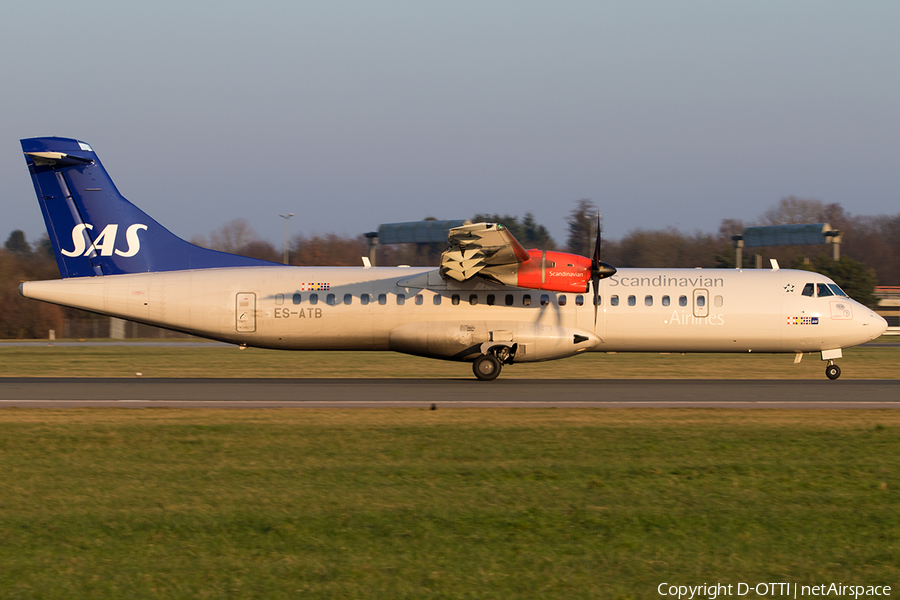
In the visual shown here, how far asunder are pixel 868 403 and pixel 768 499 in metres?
9.80

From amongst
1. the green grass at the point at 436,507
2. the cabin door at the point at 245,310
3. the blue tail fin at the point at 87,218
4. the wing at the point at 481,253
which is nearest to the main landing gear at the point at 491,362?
the wing at the point at 481,253

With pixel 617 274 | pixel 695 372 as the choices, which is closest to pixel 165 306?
pixel 617 274

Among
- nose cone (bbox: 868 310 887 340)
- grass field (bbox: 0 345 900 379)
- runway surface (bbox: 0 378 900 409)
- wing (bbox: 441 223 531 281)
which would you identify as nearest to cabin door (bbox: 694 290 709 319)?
runway surface (bbox: 0 378 900 409)

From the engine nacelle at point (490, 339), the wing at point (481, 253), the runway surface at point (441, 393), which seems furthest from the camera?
the engine nacelle at point (490, 339)

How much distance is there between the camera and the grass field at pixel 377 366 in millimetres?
24359

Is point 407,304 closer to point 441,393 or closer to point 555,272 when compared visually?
point 555,272

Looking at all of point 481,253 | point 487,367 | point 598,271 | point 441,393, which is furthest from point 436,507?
point 598,271

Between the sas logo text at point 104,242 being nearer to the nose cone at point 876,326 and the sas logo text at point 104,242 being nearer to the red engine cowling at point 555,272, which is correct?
the red engine cowling at point 555,272

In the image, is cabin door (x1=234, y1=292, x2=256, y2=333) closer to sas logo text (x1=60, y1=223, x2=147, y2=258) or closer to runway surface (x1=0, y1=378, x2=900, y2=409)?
runway surface (x1=0, y1=378, x2=900, y2=409)

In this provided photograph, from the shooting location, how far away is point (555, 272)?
20734 millimetres

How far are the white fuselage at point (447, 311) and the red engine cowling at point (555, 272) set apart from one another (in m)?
1.06

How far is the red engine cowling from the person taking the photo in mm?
20688

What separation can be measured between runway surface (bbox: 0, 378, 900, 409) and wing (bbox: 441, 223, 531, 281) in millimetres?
3039

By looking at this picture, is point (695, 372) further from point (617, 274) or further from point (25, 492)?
point (25, 492)
